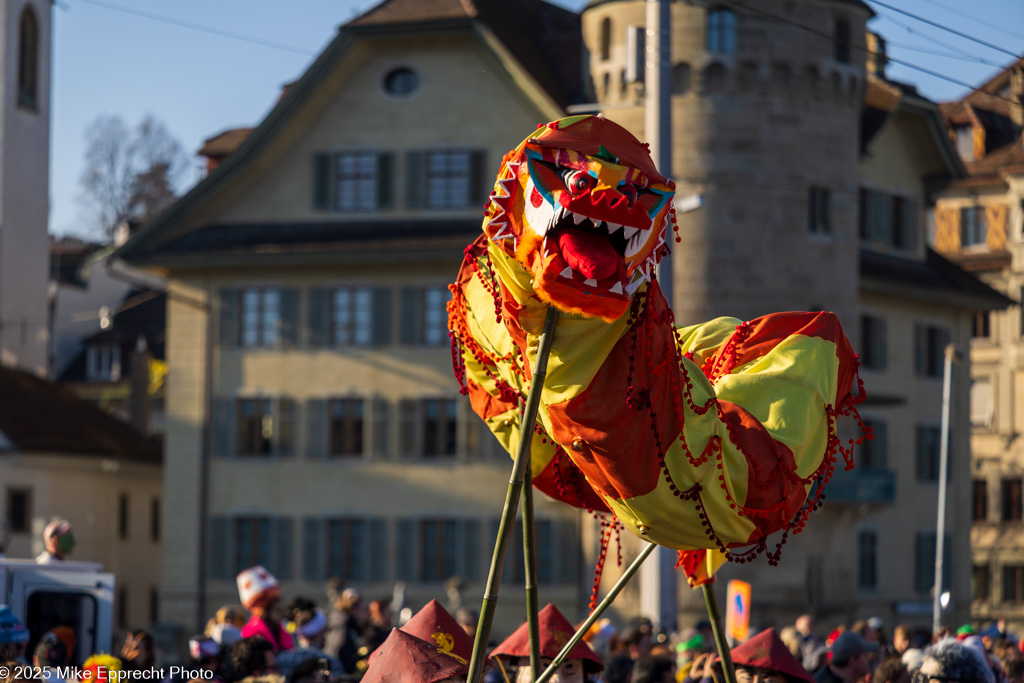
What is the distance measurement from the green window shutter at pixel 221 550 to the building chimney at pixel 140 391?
11277mm

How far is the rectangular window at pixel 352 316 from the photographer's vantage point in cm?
3772

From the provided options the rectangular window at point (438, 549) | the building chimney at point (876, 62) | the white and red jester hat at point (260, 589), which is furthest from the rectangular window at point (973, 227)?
the white and red jester hat at point (260, 589)

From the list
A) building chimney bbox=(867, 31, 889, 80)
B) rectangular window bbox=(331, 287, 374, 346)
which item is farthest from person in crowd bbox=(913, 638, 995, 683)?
building chimney bbox=(867, 31, 889, 80)

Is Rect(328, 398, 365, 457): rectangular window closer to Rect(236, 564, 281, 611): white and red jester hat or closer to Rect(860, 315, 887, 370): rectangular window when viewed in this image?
Rect(860, 315, 887, 370): rectangular window

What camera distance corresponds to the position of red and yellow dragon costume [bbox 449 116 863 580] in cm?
628

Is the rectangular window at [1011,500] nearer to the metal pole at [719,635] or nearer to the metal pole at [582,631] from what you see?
the metal pole at [719,635]

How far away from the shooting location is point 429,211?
37.7 metres

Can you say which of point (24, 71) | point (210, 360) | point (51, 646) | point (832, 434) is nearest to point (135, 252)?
point (210, 360)

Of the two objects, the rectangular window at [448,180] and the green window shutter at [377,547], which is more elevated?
the rectangular window at [448,180]

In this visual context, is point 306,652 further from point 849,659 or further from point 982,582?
point 982,582

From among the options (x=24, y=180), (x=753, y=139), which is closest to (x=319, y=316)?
(x=753, y=139)

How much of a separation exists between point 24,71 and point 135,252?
36.1 feet

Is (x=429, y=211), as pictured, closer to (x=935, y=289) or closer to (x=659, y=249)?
(x=935, y=289)

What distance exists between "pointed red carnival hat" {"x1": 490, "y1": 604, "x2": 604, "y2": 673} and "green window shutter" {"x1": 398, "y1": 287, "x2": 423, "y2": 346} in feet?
92.3
